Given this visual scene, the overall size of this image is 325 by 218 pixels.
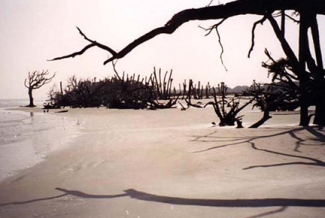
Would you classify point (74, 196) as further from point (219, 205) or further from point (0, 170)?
point (0, 170)

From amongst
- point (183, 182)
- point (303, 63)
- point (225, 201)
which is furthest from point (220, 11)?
point (303, 63)

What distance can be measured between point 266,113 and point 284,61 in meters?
4.44

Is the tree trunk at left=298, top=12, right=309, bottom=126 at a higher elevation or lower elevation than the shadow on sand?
higher

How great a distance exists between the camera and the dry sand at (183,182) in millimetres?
2318

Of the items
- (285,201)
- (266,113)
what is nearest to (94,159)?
(285,201)

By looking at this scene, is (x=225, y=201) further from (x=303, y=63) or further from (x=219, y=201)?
(x=303, y=63)

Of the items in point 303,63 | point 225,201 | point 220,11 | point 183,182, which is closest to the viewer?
point 225,201

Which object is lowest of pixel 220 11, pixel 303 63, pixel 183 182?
pixel 183 182

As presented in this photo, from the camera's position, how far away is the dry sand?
7.61 feet

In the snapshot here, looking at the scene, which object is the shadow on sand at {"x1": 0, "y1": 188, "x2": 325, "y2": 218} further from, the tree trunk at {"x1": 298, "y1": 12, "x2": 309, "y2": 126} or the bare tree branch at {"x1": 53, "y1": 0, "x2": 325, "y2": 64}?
the tree trunk at {"x1": 298, "y1": 12, "x2": 309, "y2": 126}

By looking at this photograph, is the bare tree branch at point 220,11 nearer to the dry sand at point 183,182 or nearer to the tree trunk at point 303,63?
the dry sand at point 183,182

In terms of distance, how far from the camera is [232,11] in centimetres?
392

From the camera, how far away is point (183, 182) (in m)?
3.08

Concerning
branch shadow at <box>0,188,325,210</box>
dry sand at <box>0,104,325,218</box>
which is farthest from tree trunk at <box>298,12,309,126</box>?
branch shadow at <box>0,188,325,210</box>
